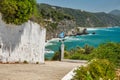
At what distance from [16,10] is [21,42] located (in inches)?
72.6

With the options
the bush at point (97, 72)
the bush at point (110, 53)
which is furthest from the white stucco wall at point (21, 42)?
the bush at point (97, 72)

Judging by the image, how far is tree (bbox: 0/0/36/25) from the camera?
15398 millimetres

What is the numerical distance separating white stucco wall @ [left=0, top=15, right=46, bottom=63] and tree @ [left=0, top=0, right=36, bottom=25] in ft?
1.12

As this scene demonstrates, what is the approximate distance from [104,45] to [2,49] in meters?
5.05

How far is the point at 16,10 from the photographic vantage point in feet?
52.0

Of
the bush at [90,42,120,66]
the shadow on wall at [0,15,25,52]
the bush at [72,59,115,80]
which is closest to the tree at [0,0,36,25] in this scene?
the shadow on wall at [0,15,25,52]

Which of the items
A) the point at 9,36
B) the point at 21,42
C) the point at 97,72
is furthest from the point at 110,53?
the point at 97,72

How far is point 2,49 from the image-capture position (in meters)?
15.3

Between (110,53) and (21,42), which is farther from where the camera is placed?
(21,42)

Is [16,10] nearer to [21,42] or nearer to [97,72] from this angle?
[21,42]

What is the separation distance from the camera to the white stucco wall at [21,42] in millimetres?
15461

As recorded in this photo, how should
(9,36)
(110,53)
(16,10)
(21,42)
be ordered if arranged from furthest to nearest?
1. (21,42)
2. (16,10)
3. (9,36)
4. (110,53)

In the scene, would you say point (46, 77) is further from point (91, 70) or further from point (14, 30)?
point (14, 30)

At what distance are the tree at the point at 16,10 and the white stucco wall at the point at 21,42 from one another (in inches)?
13.4
